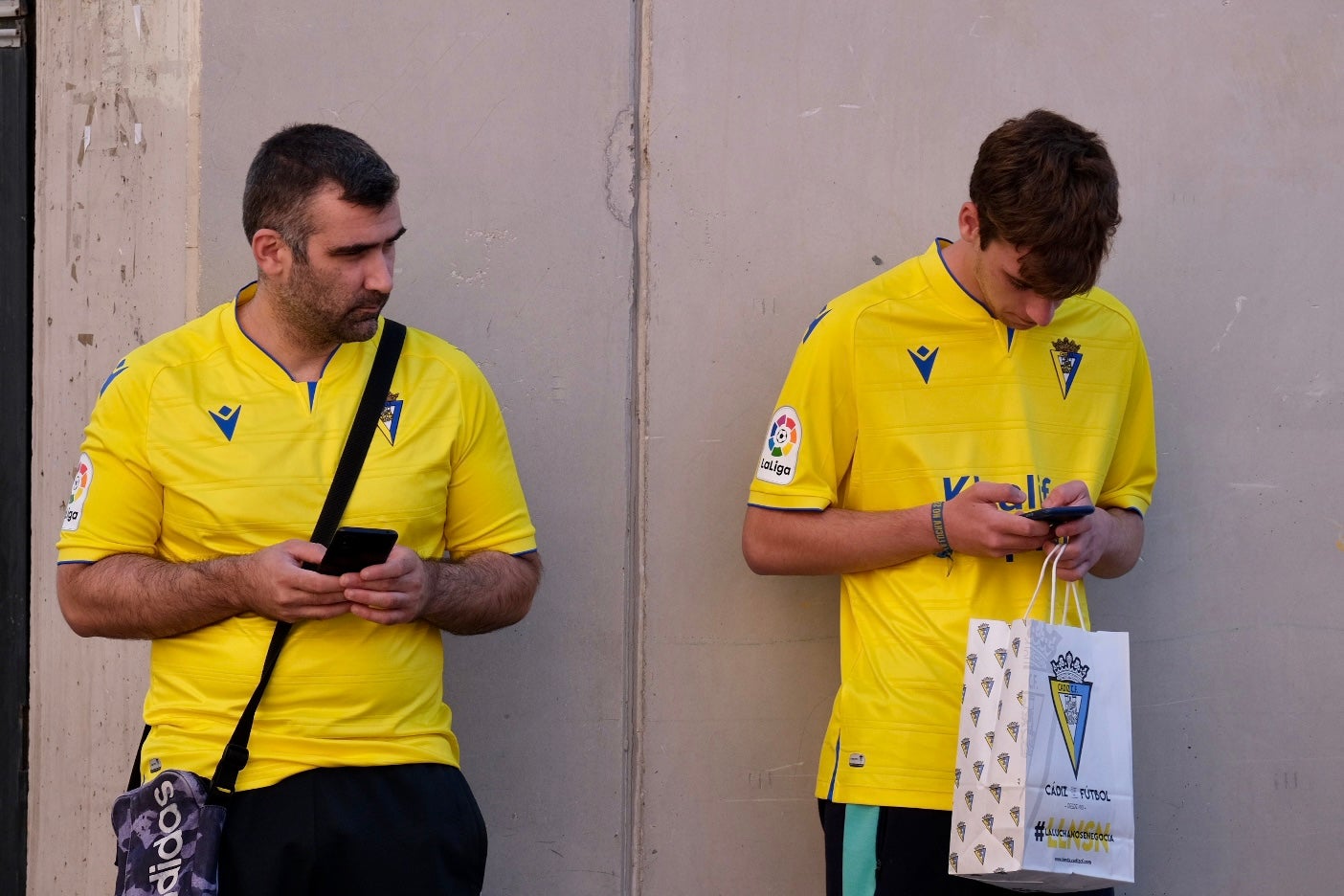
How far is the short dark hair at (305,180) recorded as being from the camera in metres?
2.83

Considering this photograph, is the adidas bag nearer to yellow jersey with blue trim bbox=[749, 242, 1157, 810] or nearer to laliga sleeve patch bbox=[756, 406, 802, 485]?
yellow jersey with blue trim bbox=[749, 242, 1157, 810]

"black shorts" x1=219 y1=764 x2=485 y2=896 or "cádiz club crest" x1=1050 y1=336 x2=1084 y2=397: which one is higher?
"cádiz club crest" x1=1050 y1=336 x2=1084 y2=397

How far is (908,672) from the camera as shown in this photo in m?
2.93

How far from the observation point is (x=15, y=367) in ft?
12.8

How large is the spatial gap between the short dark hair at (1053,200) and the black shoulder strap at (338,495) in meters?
1.26

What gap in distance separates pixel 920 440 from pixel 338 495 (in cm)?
121

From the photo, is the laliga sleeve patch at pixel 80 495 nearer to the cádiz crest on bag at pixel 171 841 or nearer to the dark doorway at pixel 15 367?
the cádiz crest on bag at pixel 171 841

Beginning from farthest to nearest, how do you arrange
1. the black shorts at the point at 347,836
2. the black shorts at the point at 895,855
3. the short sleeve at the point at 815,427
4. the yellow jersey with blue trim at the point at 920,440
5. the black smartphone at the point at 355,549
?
the short sleeve at the point at 815,427
the yellow jersey with blue trim at the point at 920,440
the black shorts at the point at 895,855
the black shorts at the point at 347,836
the black smartphone at the point at 355,549

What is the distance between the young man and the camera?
9.28ft

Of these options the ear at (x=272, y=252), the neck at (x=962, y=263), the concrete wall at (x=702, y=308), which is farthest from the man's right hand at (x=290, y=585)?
the neck at (x=962, y=263)

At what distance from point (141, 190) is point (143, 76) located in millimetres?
299

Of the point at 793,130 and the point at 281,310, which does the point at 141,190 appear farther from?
the point at 793,130

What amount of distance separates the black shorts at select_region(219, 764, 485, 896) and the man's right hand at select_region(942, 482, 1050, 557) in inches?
45.0

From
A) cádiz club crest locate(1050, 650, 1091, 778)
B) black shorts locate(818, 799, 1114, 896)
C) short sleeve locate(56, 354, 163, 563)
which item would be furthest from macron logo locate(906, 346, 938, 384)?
short sleeve locate(56, 354, 163, 563)
